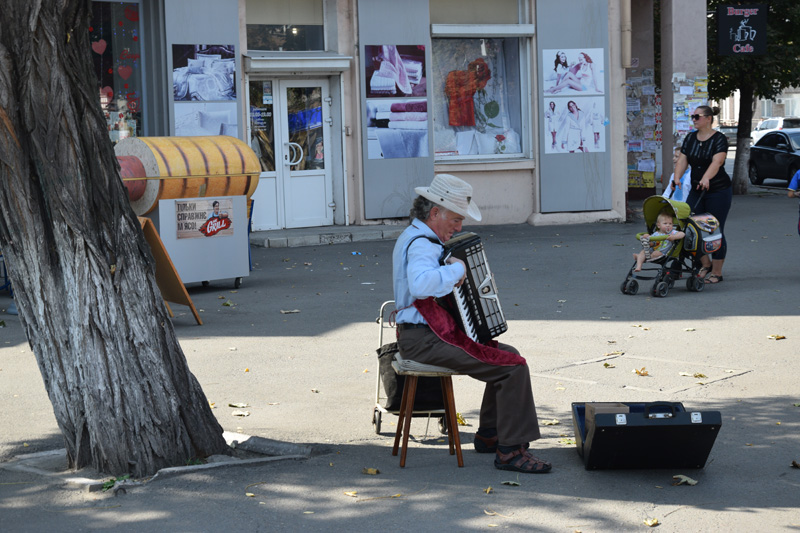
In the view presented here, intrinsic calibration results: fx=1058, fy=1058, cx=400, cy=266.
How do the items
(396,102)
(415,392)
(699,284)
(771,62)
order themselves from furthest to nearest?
1. (771,62)
2. (396,102)
3. (699,284)
4. (415,392)

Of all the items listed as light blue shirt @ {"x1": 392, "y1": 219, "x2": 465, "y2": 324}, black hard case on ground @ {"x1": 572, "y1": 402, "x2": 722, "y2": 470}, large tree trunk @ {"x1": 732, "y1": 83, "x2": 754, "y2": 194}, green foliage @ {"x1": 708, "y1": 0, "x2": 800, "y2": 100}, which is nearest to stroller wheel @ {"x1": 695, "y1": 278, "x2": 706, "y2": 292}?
black hard case on ground @ {"x1": 572, "y1": 402, "x2": 722, "y2": 470}

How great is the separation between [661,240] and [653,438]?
575 cm

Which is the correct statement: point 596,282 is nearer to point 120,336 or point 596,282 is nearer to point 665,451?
point 665,451

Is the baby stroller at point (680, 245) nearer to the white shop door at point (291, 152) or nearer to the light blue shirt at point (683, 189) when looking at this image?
the light blue shirt at point (683, 189)

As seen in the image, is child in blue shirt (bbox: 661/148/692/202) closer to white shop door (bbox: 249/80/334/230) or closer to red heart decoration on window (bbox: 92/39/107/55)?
white shop door (bbox: 249/80/334/230)

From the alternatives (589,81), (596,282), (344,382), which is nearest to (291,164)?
(589,81)

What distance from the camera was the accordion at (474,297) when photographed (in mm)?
5367

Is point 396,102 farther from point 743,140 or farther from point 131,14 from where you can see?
point 743,140

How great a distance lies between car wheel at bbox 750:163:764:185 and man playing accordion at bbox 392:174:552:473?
76.4 ft

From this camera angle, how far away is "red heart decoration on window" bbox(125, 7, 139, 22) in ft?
50.9

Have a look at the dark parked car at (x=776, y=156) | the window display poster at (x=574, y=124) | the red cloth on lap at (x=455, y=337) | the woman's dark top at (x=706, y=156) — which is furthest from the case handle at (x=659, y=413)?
the dark parked car at (x=776, y=156)

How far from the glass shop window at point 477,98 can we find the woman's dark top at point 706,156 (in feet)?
22.3

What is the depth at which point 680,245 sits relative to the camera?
10703 mm

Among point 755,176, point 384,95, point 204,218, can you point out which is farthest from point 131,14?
point 755,176
